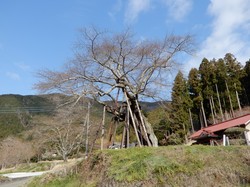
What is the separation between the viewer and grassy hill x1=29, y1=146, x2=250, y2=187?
5.56 meters

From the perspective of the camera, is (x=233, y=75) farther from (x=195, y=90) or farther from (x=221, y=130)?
(x=221, y=130)

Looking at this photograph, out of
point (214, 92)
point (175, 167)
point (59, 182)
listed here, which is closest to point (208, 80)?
point (214, 92)

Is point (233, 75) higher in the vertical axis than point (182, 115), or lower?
higher

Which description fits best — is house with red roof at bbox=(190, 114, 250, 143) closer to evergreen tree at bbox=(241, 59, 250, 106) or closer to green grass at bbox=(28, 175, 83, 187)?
evergreen tree at bbox=(241, 59, 250, 106)

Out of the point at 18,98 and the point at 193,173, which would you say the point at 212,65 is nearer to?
the point at 193,173

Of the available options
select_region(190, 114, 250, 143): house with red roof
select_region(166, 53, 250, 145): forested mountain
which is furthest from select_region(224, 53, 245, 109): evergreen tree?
select_region(190, 114, 250, 143): house with red roof

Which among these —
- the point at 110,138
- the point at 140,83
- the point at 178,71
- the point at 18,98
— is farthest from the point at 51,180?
the point at 18,98

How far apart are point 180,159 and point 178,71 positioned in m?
5.20

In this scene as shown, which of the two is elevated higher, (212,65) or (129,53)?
(212,65)

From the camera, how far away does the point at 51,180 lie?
346 inches

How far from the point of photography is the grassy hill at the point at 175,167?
18.2 feet

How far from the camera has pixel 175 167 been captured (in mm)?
5793

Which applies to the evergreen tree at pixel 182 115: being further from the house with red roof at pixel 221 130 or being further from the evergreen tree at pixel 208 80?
the house with red roof at pixel 221 130

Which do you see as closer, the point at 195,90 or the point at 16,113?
the point at 195,90
